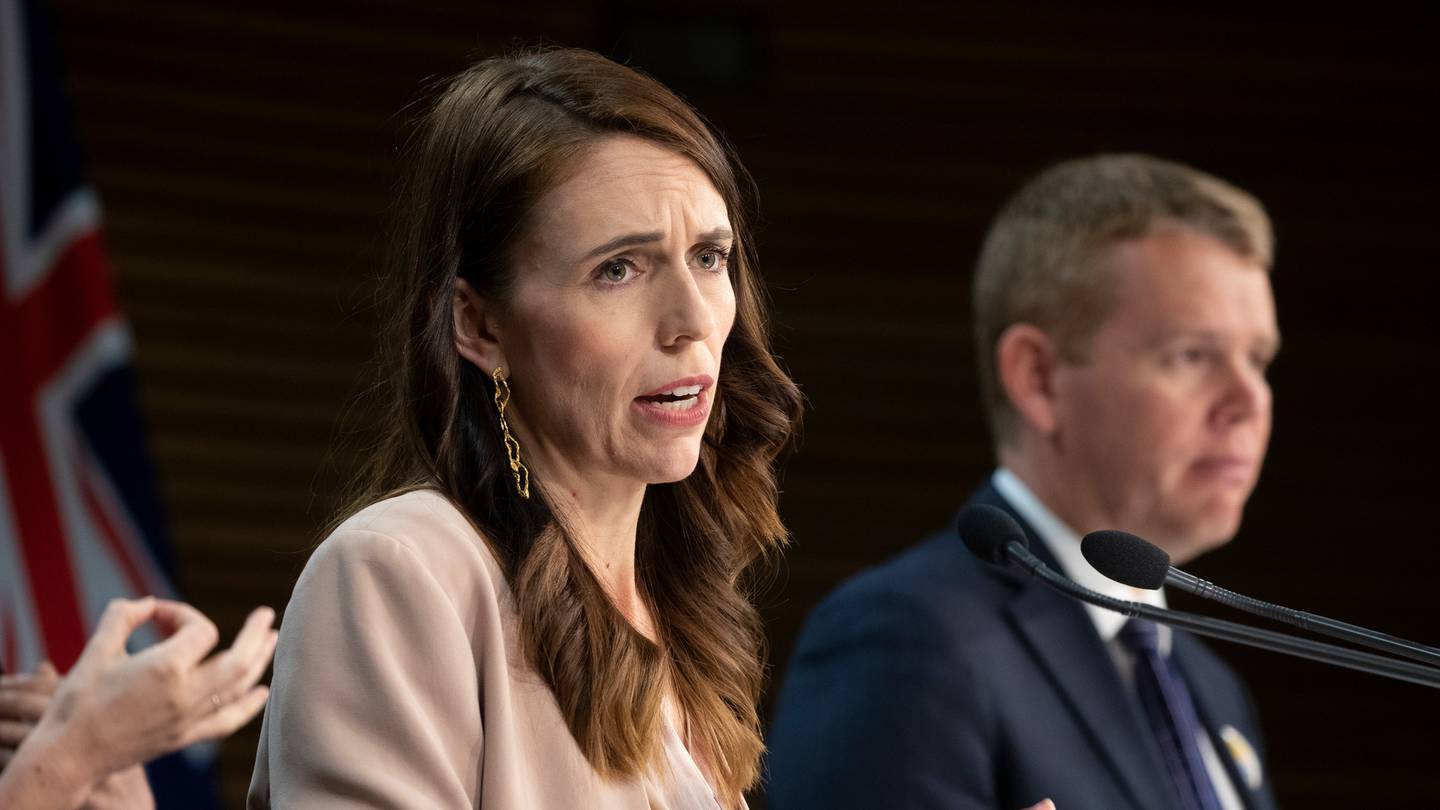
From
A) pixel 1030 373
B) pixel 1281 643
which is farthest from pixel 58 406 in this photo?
pixel 1281 643

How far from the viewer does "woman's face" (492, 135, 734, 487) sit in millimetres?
1705

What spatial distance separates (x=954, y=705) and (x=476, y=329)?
1.13m

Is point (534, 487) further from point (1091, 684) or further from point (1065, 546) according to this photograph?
point (1065, 546)

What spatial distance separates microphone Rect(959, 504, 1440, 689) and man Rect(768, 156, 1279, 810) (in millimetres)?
686

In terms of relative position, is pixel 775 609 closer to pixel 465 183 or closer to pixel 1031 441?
pixel 1031 441

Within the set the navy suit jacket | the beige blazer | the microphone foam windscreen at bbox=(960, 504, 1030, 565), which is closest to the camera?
the beige blazer

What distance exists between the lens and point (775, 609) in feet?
18.5

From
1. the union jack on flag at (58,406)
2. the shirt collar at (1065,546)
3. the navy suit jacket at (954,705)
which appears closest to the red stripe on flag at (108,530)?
the union jack on flag at (58,406)

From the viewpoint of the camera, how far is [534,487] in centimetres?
175

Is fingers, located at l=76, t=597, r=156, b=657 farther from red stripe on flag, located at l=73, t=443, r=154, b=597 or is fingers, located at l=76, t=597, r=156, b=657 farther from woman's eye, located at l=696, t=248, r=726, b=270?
red stripe on flag, located at l=73, t=443, r=154, b=597

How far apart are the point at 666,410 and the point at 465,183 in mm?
310

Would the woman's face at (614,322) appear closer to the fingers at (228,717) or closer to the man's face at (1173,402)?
the fingers at (228,717)

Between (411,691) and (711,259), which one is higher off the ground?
(711,259)

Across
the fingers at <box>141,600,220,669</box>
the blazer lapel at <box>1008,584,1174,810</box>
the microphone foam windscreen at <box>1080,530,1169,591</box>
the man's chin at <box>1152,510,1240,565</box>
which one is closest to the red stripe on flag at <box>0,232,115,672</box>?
the fingers at <box>141,600,220,669</box>
